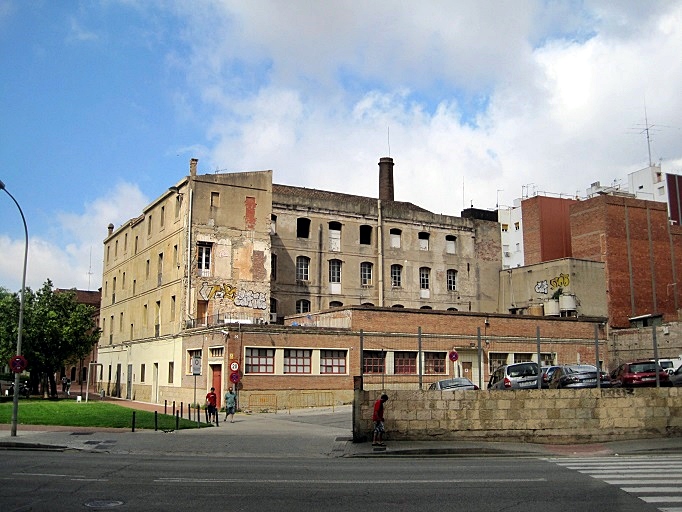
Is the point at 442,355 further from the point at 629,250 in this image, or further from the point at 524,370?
the point at 629,250

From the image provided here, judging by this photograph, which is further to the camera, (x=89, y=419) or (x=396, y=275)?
(x=396, y=275)

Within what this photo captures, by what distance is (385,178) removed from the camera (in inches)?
2527

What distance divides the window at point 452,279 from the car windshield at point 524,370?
1224 inches

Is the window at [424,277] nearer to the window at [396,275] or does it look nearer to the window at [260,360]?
the window at [396,275]

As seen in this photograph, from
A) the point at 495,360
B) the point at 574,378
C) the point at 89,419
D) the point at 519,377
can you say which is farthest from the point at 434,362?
the point at 89,419

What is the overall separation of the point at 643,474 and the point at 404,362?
89.0ft

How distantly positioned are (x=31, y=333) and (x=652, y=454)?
39696 millimetres

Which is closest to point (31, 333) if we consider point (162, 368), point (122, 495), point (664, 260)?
point (162, 368)

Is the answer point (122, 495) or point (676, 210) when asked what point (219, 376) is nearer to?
point (122, 495)

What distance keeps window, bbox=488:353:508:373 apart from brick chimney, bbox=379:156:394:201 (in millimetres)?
23570

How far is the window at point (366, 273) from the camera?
55438 mm

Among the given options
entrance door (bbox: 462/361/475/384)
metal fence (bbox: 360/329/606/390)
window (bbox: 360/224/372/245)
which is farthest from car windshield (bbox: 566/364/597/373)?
window (bbox: 360/224/372/245)

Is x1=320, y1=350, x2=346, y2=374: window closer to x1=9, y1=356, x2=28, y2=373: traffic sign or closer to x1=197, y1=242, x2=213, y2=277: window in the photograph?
x1=197, y1=242, x2=213, y2=277: window

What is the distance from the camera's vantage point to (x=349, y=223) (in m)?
55.4
